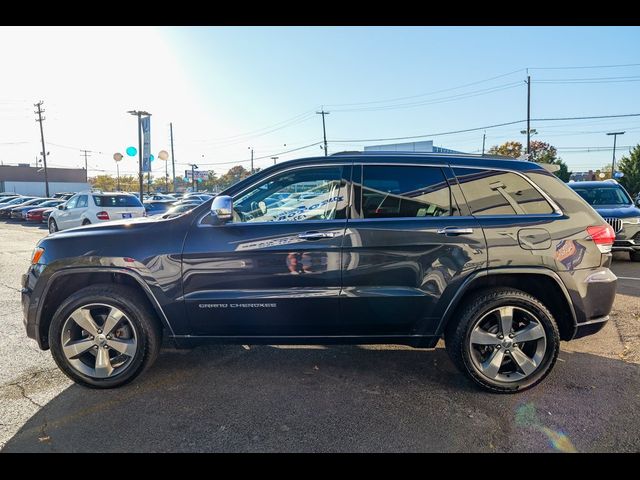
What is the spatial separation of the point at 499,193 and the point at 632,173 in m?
44.6

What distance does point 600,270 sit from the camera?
319cm

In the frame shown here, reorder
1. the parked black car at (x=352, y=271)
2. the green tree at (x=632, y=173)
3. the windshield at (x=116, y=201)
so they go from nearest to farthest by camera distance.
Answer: the parked black car at (x=352, y=271), the windshield at (x=116, y=201), the green tree at (x=632, y=173)

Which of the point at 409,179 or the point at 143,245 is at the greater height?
the point at 409,179

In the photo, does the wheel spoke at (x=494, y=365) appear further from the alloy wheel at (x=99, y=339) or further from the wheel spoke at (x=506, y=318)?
the alloy wheel at (x=99, y=339)

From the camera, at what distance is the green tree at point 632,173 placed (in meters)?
36.7

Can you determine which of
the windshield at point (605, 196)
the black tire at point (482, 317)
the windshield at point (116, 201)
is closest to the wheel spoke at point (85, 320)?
the black tire at point (482, 317)

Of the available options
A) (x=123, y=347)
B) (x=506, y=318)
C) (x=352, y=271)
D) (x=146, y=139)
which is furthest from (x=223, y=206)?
(x=146, y=139)

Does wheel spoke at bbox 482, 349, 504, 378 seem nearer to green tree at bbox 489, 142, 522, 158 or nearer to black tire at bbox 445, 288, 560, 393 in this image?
black tire at bbox 445, 288, 560, 393

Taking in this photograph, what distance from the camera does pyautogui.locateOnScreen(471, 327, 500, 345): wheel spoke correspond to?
123 inches

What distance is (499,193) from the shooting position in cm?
323

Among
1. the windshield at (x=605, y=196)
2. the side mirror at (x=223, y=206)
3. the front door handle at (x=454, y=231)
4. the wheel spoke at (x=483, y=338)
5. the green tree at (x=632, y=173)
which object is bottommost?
the wheel spoke at (x=483, y=338)
